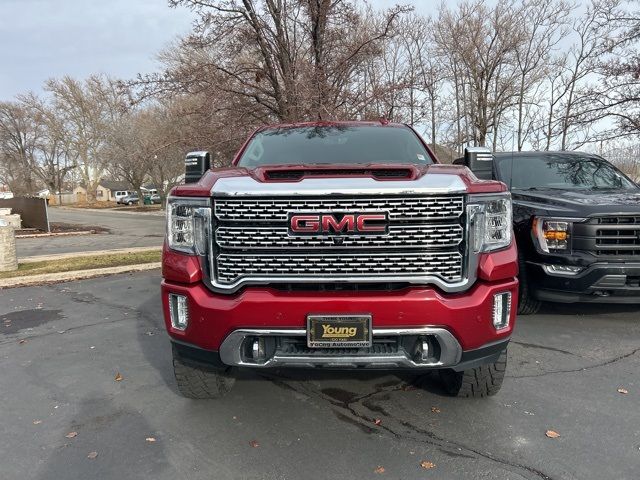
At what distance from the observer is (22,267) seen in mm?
10133

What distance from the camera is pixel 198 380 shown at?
330cm

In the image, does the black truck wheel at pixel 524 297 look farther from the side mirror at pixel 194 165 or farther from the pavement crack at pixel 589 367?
the side mirror at pixel 194 165

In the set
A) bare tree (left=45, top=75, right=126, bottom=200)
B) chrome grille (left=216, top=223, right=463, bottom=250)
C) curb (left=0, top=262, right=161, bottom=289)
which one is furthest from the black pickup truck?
bare tree (left=45, top=75, right=126, bottom=200)

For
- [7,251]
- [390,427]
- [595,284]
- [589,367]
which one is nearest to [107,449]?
[390,427]

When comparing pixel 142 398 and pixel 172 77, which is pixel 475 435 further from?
pixel 172 77

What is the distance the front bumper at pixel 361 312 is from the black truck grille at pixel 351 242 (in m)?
0.11

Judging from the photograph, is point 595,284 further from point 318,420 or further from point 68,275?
point 68,275

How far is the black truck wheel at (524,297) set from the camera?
5102 mm

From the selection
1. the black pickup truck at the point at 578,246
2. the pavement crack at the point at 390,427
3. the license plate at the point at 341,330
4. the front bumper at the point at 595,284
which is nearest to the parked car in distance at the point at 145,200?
the black pickup truck at the point at 578,246

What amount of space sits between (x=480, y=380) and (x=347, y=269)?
1.32 m

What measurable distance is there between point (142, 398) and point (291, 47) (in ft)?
Answer: 28.8

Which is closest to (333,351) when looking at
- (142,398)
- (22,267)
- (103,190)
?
(142,398)

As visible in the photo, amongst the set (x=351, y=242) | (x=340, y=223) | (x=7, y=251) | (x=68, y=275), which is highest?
(x=340, y=223)

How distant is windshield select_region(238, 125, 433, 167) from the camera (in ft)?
12.9
